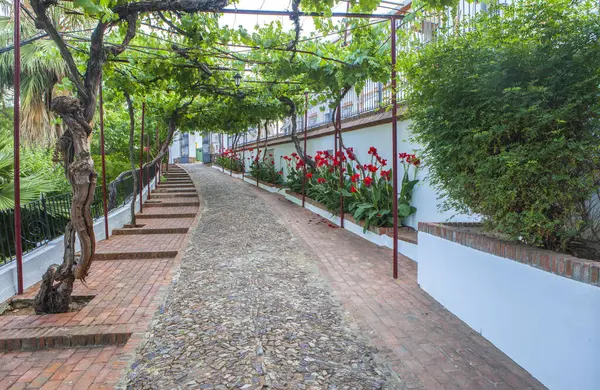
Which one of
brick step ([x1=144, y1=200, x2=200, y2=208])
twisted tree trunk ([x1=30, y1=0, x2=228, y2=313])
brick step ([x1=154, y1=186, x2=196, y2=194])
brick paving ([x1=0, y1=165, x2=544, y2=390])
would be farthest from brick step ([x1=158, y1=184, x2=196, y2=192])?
twisted tree trunk ([x1=30, y1=0, x2=228, y2=313])

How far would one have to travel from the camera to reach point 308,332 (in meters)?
3.22

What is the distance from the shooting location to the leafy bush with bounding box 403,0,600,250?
2.39 m

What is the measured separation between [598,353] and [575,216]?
0.99 m

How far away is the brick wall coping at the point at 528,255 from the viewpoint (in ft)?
6.82

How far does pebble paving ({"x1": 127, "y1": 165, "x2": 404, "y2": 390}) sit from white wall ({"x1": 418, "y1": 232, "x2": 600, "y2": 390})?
887 mm

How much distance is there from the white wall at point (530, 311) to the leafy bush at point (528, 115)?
32 cm

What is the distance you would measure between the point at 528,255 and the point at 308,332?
5.59ft

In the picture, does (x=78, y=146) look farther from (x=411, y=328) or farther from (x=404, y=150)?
(x=404, y=150)

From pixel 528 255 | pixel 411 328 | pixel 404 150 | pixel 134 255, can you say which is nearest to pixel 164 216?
pixel 134 255

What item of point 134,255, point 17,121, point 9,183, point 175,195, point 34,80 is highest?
point 34,80

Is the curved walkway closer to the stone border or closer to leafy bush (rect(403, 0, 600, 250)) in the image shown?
the stone border

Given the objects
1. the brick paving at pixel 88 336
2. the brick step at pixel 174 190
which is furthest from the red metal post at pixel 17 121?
the brick step at pixel 174 190

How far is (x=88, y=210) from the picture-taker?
148 inches

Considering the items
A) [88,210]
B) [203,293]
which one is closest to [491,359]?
[203,293]
